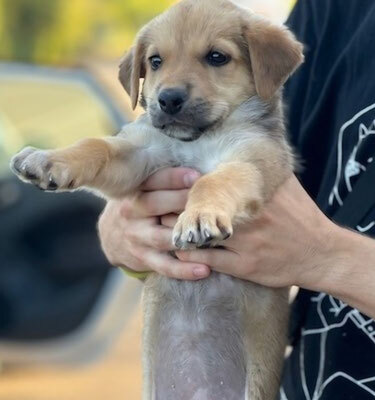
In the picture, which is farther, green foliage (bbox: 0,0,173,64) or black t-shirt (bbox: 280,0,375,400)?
green foliage (bbox: 0,0,173,64)

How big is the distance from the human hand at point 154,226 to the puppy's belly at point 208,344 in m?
0.17

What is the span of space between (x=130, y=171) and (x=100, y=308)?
3515mm

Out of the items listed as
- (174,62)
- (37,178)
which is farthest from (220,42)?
(37,178)

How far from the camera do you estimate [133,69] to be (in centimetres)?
325

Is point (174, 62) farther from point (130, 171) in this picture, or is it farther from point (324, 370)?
point (324, 370)

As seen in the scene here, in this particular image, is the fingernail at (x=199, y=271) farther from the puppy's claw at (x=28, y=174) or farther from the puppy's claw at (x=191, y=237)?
the puppy's claw at (x=28, y=174)

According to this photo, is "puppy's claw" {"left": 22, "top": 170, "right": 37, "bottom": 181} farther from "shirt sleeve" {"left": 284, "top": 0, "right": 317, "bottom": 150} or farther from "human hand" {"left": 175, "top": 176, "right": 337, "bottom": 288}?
"shirt sleeve" {"left": 284, "top": 0, "right": 317, "bottom": 150}

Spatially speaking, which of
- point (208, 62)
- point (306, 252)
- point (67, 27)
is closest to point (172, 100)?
point (208, 62)

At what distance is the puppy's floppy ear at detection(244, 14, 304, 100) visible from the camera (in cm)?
301

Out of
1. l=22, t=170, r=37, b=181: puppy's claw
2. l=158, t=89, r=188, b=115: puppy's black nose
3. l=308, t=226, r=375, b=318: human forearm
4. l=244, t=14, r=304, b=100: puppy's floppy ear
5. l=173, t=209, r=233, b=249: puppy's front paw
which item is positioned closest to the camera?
l=173, t=209, r=233, b=249: puppy's front paw

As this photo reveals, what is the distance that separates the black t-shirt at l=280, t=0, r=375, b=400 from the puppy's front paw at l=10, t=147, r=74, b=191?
2.47 feet

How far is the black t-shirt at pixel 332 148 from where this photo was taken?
2.78 m

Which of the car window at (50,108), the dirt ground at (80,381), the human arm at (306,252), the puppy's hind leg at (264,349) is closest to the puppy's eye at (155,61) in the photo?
the human arm at (306,252)

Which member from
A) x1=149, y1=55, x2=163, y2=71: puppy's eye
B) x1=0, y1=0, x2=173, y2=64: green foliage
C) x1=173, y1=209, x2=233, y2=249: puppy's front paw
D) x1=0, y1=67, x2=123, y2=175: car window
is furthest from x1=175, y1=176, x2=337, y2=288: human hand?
x1=0, y1=0, x2=173, y2=64: green foliage
